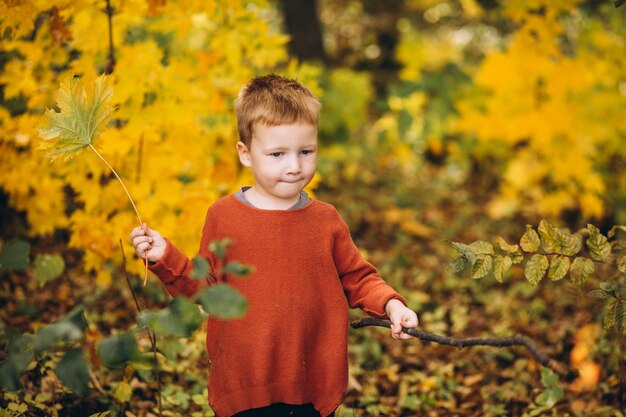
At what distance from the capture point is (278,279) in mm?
1749

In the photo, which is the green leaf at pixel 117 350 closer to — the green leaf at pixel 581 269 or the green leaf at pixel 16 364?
the green leaf at pixel 16 364

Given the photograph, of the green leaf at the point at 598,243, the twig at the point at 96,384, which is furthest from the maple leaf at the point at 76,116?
the green leaf at the point at 598,243

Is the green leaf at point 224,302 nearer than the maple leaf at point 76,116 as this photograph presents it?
Yes

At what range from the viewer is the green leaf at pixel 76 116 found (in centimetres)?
182

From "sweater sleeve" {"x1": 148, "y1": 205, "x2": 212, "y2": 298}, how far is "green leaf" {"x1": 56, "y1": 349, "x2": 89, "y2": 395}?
36 centimetres

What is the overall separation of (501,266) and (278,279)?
2.57ft

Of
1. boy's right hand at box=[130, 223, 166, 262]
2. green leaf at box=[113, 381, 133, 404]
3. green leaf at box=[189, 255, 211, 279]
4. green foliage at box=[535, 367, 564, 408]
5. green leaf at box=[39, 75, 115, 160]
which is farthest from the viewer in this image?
green foliage at box=[535, 367, 564, 408]

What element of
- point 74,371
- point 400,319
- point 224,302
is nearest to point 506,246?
point 400,319

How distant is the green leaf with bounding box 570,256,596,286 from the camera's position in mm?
1907

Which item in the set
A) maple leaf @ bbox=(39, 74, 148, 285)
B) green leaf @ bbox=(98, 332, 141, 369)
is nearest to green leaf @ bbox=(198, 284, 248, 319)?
green leaf @ bbox=(98, 332, 141, 369)

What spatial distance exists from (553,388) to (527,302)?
1717mm

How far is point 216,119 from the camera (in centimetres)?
322

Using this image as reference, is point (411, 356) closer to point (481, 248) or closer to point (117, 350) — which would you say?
point (481, 248)

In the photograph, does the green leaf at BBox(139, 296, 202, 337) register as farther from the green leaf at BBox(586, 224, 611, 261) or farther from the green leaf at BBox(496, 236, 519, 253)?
the green leaf at BBox(586, 224, 611, 261)
